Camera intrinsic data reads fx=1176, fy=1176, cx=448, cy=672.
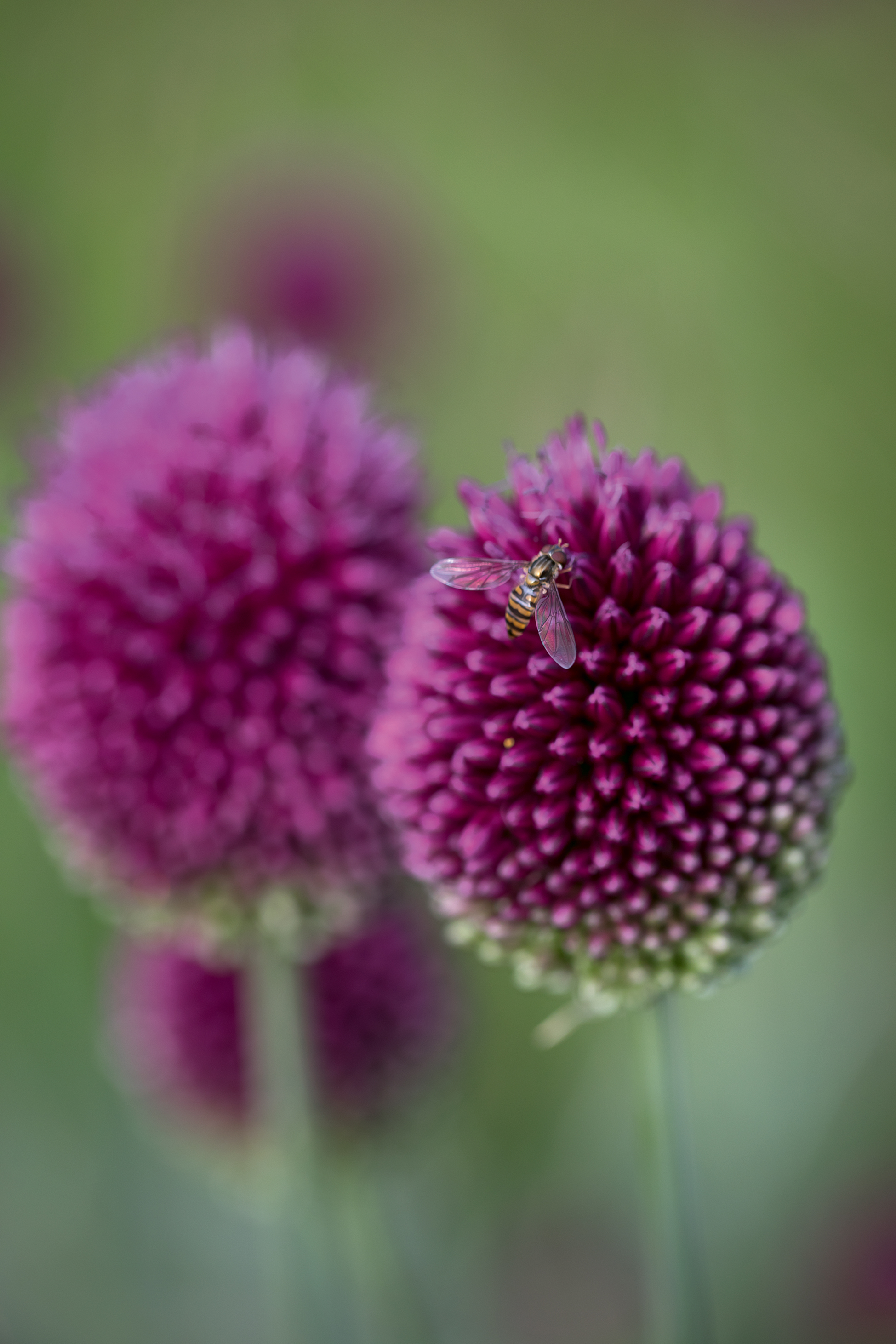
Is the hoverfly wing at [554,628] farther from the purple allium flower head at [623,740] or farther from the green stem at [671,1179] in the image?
the green stem at [671,1179]

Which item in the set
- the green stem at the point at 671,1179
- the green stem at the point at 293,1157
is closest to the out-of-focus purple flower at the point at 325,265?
the green stem at the point at 293,1157

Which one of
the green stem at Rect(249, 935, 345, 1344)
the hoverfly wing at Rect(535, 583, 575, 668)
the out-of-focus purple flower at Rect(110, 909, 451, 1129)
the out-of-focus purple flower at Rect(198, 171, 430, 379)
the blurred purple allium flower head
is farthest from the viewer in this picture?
the out-of-focus purple flower at Rect(198, 171, 430, 379)

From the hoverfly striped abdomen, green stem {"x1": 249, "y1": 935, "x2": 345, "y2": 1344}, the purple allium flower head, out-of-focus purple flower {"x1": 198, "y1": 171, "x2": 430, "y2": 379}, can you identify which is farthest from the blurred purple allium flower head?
out-of-focus purple flower {"x1": 198, "y1": 171, "x2": 430, "y2": 379}

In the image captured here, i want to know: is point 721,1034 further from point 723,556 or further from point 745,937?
point 723,556

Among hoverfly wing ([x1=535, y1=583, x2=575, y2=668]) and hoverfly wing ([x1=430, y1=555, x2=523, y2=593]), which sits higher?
hoverfly wing ([x1=430, y1=555, x2=523, y2=593])

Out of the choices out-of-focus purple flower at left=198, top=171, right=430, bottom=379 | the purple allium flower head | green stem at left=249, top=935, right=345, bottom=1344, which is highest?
out-of-focus purple flower at left=198, top=171, right=430, bottom=379

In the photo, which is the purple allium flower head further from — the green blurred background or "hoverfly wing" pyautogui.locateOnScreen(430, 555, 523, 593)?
the green blurred background

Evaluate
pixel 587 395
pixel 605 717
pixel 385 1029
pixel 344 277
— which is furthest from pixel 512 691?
pixel 344 277
